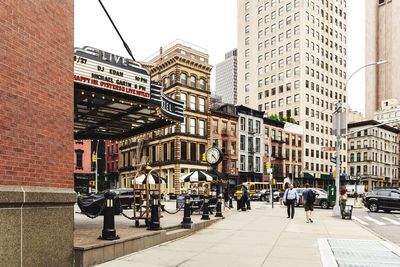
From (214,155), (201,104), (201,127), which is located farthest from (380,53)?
(214,155)

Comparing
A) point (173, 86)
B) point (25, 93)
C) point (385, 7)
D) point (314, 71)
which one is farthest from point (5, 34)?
point (385, 7)

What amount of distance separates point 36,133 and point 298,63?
76760 millimetres

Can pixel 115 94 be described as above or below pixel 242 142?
above

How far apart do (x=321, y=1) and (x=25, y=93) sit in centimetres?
8812

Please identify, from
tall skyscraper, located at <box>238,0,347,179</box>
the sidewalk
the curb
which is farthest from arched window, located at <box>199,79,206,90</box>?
the curb

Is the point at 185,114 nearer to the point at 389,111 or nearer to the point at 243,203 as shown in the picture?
the point at 243,203

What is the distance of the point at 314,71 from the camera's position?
3216 inches

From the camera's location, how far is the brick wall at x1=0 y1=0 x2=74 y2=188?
6.64m

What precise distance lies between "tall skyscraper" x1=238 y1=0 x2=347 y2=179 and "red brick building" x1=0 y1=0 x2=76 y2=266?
7138cm

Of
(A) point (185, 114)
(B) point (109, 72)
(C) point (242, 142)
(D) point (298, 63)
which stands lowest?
(C) point (242, 142)

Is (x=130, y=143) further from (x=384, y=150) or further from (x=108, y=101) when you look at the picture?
(x=384, y=150)

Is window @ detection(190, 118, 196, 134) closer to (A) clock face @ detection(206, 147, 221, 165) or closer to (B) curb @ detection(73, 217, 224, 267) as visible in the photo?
(A) clock face @ detection(206, 147, 221, 165)

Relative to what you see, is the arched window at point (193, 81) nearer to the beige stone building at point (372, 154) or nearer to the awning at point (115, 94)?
the awning at point (115, 94)

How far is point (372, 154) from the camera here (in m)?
91.1
